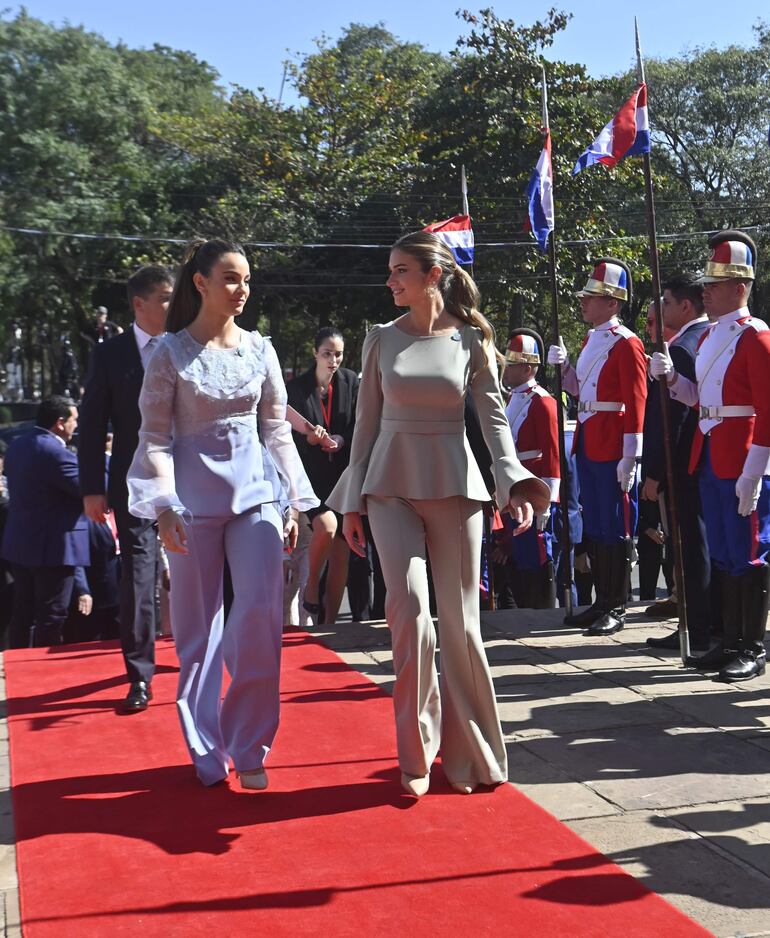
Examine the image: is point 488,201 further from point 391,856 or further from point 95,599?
point 391,856

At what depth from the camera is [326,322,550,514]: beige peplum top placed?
467cm

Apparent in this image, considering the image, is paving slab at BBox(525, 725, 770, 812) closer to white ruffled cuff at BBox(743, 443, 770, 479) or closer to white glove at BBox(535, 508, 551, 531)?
white ruffled cuff at BBox(743, 443, 770, 479)

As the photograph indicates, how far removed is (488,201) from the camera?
3012 cm

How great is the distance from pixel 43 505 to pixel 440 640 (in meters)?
4.01

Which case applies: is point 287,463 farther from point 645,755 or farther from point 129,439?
point 645,755

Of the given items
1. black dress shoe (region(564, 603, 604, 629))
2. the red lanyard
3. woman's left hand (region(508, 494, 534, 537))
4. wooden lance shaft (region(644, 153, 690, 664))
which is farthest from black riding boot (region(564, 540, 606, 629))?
woman's left hand (region(508, 494, 534, 537))

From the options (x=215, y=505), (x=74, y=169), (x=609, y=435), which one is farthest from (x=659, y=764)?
(x=74, y=169)

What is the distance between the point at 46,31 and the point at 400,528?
35.8 meters

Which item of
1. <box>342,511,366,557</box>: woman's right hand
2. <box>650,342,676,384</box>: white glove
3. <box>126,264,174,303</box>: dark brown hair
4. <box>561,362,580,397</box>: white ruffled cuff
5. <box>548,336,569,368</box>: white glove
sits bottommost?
<box>342,511,366,557</box>: woman's right hand

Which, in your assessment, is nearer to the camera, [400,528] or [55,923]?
[55,923]

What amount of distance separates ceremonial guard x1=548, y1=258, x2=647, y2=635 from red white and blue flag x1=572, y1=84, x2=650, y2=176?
2.21 feet

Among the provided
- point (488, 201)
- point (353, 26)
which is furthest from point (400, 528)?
point (353, 26)

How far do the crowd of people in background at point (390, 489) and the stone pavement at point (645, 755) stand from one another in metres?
0.31

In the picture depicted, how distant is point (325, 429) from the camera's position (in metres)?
8.23
